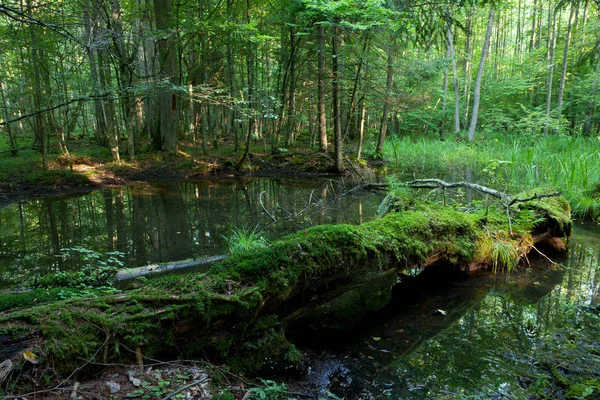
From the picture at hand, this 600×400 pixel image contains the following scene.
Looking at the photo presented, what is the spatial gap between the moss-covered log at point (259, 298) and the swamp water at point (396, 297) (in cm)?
39

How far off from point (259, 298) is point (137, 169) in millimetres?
13106

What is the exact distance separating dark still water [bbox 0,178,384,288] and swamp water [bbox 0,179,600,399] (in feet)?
0.09

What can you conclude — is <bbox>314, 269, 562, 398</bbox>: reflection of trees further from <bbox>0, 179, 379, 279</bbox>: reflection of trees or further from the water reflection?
<bbox>0, 179, 379, 279</bbox>: reflection of trees

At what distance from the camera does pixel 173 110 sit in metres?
15.5

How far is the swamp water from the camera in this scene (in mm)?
2924

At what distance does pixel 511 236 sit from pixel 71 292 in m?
5.73

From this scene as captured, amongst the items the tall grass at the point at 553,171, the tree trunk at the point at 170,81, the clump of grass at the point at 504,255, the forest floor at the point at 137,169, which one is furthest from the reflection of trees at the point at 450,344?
the tree trunk at the point at 170,81

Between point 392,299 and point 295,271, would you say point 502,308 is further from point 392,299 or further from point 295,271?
point 295,271

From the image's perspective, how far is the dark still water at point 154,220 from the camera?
6004 mm

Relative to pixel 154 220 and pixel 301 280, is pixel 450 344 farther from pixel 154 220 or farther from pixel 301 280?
pixel 154 220

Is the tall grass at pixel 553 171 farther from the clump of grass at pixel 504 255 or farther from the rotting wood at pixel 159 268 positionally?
the rotting wood at pixel 159 268

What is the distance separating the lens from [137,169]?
560 inches

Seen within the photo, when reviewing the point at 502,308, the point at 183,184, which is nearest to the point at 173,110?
the point at 183,184

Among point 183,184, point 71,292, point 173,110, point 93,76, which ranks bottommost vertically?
point 183,184
